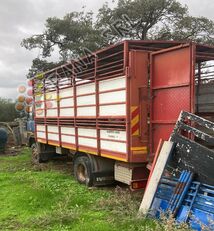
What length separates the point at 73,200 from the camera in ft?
22.7

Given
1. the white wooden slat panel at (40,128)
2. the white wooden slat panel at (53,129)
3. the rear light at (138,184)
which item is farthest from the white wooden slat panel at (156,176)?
the white wooden slat panel at (40,128)

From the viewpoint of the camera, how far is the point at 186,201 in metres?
5.00

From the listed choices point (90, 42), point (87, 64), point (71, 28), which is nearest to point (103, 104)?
point (87, 64)

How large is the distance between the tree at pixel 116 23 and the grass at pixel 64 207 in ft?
40.3

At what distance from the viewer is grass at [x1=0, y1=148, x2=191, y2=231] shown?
539cm

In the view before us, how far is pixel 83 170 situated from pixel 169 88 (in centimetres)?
355

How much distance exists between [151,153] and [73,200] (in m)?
1.81

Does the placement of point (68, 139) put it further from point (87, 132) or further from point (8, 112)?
point (8, 112)

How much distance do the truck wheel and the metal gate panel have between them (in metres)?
2.19

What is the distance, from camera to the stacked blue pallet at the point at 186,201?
465cm

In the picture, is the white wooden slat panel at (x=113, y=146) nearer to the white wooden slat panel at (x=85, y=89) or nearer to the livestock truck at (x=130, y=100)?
the livestock truck at (x=130, y=100)

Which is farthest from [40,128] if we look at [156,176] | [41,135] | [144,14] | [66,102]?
[144,14]

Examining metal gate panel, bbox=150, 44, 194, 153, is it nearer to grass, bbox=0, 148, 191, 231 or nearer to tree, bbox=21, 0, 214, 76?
grass, bbox=0, 148, 191, 231

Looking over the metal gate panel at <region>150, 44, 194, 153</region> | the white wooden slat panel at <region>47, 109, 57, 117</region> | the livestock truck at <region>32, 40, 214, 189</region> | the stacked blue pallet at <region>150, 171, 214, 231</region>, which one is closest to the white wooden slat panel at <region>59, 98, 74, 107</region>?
the livestock truck at <region>32, 40, 214, 189</region>
